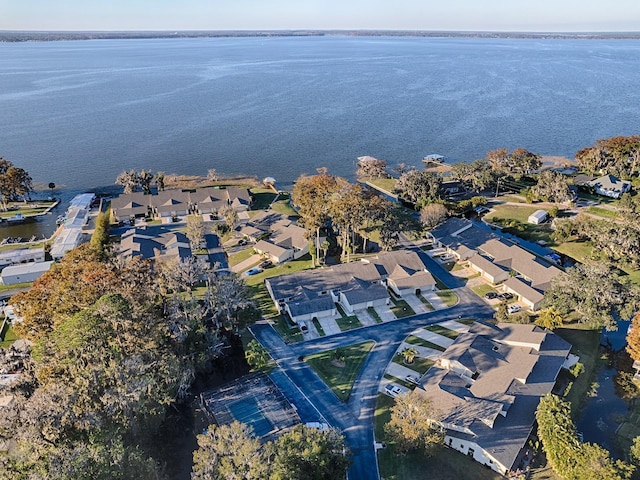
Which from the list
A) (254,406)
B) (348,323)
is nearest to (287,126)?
(348,323)

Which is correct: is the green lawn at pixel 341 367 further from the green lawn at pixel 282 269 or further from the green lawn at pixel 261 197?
the green lawn at pixel 261 197

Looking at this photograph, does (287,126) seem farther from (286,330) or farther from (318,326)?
(286,330)

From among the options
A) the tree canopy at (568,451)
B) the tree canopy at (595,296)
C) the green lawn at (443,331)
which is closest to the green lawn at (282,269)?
the green lawn at (443,331)

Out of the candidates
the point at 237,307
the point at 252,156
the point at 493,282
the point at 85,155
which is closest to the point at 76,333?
the point at 237,307

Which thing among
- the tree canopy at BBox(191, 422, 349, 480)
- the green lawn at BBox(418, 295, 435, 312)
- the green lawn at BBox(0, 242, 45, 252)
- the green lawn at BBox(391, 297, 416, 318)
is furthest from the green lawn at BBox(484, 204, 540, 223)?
the green lawn at BBox(0, 242, 45, 252)

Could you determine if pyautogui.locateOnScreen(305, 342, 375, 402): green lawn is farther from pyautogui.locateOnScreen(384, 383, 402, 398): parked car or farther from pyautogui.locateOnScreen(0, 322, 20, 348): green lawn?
pyautogui.locateOnScreen(0, 322, 20, 348): green lawn

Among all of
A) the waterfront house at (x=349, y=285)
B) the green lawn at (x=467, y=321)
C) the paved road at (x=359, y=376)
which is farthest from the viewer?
the waterfront house at (x=349, y=285)
